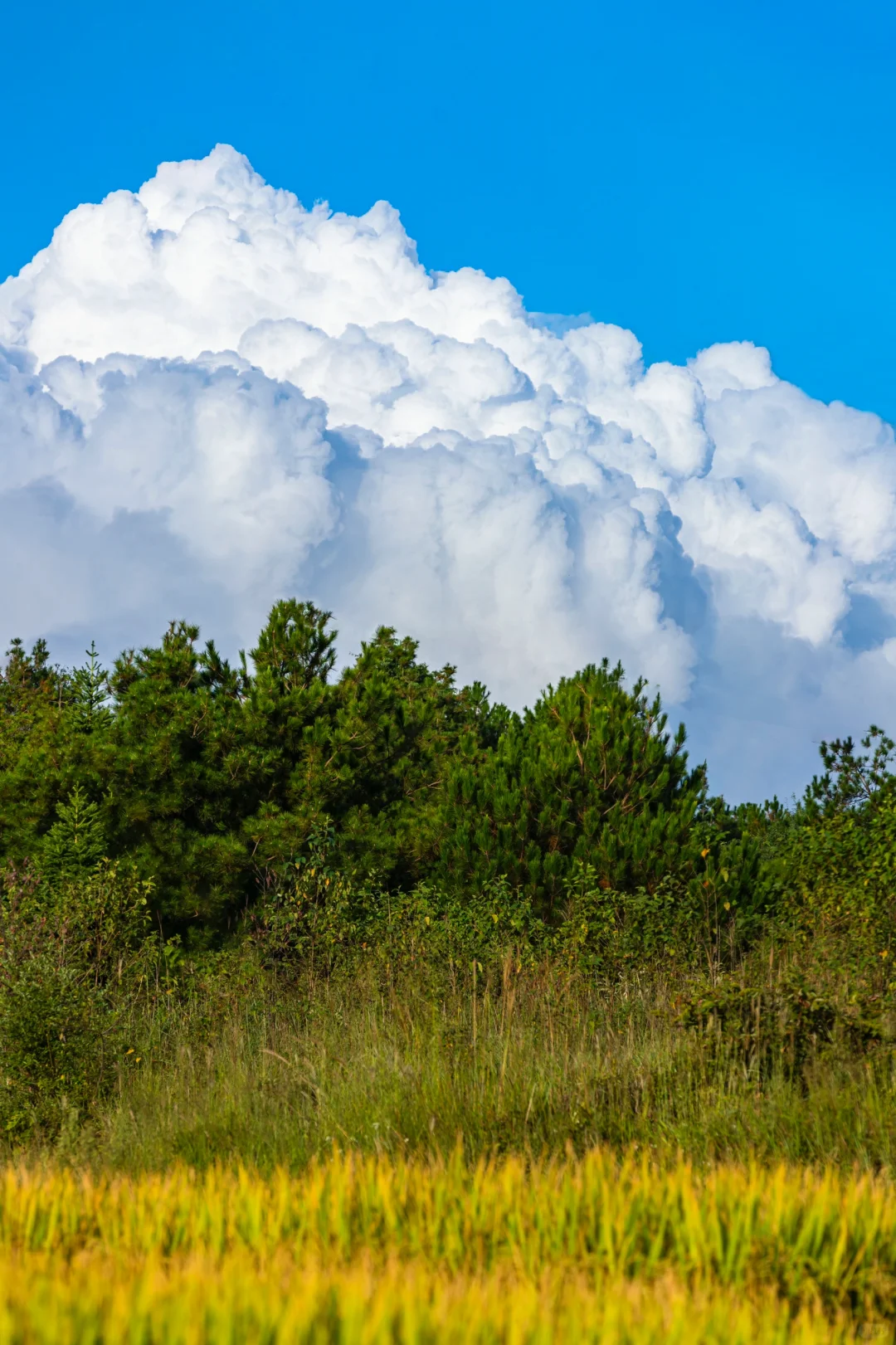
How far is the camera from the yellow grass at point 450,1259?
2668 mm

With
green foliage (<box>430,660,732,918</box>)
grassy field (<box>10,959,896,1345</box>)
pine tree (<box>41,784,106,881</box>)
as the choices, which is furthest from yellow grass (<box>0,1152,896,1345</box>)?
pine tree (<box>41,784,106,881</box>)

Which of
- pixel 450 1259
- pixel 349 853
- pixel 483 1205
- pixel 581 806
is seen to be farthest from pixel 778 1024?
pixel 349 853

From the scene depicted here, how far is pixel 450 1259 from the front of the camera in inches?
136

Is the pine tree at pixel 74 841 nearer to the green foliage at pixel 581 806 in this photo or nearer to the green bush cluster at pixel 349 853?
the green bush cluster at pixel 349 853

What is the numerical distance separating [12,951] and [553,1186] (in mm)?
7252

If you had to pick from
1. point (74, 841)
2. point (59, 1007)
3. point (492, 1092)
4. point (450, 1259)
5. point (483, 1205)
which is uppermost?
point (74, 841)

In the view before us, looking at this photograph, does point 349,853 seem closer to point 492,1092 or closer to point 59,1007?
point 59,1007

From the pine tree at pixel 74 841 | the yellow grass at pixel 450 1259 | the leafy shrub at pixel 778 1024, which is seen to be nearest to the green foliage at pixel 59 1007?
the pine tree at pixel 74 841

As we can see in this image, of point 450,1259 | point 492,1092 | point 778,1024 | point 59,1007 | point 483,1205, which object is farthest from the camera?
point 59,1007

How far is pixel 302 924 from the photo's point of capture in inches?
492

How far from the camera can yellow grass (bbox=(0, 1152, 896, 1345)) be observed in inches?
105

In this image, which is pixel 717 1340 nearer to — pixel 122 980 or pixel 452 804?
pixel 122 980

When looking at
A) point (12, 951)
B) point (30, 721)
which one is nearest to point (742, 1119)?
point (12, 951)

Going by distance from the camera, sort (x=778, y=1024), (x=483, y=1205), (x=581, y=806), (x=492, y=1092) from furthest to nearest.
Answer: (x=581, y=806) < (x=778, y=1024) < (x=492, y=1092) < (x=483, y=1205)
